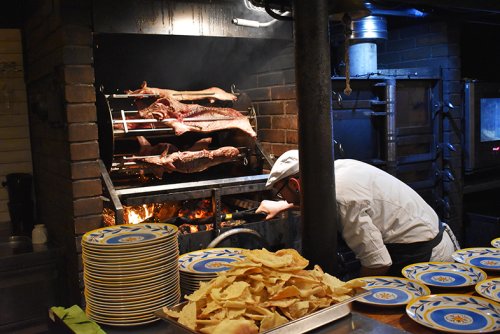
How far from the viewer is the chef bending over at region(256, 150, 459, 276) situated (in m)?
3.19

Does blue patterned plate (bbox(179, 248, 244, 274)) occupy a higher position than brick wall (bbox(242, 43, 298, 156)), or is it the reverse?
brick wall (bbox(242, 43, 298, 156))

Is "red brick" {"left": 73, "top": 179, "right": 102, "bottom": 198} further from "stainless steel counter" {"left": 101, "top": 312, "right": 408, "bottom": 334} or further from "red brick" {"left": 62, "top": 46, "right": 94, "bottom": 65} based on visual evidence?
"stainless steel counter" {"left": 101, "top": 312, "right": 408, "bottom": 334}

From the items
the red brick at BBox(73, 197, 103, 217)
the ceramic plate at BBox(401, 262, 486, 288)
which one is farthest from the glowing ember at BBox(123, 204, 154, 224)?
the ceramic plate at BBox(401, 262, 486, 288)

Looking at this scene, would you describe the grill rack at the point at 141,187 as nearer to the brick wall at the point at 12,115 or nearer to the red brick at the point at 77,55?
the red brick at the point at 77,55

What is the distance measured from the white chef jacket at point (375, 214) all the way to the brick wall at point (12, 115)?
3.56 metres

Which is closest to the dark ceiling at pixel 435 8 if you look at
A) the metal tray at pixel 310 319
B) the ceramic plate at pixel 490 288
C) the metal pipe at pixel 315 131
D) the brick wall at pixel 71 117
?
the metal pipe at pixel 315 131

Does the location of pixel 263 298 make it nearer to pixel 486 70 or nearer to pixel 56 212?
pixel 56 212

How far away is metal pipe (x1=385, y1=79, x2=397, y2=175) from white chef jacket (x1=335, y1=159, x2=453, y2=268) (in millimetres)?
1897

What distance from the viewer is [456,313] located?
2145 millimetres

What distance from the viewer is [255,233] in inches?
160

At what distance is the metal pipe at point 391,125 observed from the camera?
17.8 ft

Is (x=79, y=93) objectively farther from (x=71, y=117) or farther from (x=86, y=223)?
(x=86, y=223)

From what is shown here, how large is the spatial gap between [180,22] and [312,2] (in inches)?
79.2

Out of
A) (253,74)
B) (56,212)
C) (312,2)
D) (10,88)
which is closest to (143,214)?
(56,212)
